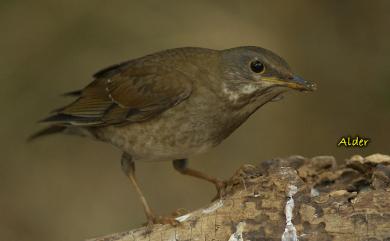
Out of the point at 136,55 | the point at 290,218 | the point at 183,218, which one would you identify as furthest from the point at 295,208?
the point at 136,55

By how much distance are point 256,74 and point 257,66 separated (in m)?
0.06

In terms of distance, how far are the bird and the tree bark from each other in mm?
411

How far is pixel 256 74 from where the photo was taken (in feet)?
20.2

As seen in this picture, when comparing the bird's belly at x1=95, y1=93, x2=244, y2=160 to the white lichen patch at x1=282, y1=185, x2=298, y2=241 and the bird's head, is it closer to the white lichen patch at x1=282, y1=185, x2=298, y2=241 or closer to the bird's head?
the bird's head

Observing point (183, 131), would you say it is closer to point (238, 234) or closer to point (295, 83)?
point (295, 83)

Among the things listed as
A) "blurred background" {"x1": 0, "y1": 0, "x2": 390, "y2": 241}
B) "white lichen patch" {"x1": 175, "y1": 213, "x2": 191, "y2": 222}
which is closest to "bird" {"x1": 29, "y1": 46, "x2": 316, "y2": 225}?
"white lichen patch" {"x1": 175, "y1": 213, "x2": 191, "y2": 222}

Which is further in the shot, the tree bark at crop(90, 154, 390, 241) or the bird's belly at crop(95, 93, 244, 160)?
the bird's belly at crop(95, 93, 244, 160)

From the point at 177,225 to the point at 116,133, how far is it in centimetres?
124

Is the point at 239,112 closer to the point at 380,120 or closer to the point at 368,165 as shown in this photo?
the point at 368,165

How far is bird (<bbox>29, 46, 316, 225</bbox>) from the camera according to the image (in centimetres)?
618

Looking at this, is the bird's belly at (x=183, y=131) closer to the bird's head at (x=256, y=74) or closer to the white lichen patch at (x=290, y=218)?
the bird's head at (x=256, y=74)

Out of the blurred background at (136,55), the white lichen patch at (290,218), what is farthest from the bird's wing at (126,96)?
the blurred background at (136,55)

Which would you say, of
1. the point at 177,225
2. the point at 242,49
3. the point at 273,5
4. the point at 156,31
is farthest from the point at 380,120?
the point at 177,225

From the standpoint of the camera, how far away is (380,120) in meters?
10.2
